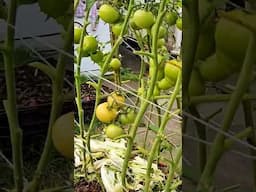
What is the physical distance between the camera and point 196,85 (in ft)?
1.26

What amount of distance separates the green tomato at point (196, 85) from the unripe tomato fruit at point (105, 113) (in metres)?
0.19

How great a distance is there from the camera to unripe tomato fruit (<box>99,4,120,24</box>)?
1.78 feet

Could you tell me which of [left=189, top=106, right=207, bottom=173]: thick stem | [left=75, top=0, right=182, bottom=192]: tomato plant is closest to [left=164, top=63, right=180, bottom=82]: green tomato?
[left=75, top=0, right=182, bottom=192]: tomato plant

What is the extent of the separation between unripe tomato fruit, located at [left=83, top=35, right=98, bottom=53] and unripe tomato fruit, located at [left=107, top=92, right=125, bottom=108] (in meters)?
0.06

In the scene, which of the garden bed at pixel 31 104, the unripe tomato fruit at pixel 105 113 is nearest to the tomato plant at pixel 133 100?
the unripe tomato fruit at pixel 105 113

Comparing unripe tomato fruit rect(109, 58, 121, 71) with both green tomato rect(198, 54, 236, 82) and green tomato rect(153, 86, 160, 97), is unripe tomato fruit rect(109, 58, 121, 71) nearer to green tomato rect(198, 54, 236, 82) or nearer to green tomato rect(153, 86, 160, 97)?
green tomato rect(153, 86, 160, 97)

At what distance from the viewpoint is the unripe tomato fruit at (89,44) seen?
0.56m

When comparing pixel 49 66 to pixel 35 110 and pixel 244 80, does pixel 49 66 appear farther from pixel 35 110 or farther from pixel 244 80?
pixel 244 80

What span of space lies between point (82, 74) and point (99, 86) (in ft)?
0.08

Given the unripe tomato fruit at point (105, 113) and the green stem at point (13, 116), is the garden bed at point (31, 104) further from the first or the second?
the unripe tomato fruit at point (105, 113)

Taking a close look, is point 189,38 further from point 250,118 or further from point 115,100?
point 115,100

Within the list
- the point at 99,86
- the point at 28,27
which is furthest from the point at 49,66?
the point at 99,86

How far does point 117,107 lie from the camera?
58 centimetres

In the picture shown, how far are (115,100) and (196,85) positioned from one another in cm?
19
